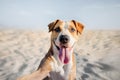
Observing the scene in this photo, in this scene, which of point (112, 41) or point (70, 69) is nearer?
point (70, 69)

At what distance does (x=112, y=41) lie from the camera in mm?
11422

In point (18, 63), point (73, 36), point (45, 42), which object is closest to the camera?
point (73, 36)

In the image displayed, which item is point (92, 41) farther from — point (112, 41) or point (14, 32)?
point (14, 32)

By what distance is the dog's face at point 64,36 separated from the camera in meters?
4.66

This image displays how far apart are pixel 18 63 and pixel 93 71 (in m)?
1.97

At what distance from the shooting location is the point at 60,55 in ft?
15.6

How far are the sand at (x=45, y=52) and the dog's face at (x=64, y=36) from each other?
2403mm

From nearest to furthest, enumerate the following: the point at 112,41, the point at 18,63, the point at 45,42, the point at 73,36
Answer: the point at 73,36 → the point at 18,63 → the point at 112,41 → the point at 45,42

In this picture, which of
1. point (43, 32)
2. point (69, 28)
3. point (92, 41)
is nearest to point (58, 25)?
point (69, 28)

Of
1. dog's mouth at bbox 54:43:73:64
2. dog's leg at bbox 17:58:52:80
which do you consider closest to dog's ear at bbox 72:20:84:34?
dog's mouth at bbox 54:43:73:64

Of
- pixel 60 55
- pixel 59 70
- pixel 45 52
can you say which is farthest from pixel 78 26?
pixel 45 52

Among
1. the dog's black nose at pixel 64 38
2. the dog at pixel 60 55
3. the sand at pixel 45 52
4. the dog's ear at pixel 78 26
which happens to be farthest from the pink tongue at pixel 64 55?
the sand at pixel 45 52

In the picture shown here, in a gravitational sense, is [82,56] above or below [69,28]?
below

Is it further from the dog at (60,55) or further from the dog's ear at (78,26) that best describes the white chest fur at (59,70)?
the dog's ear at (78,26)
